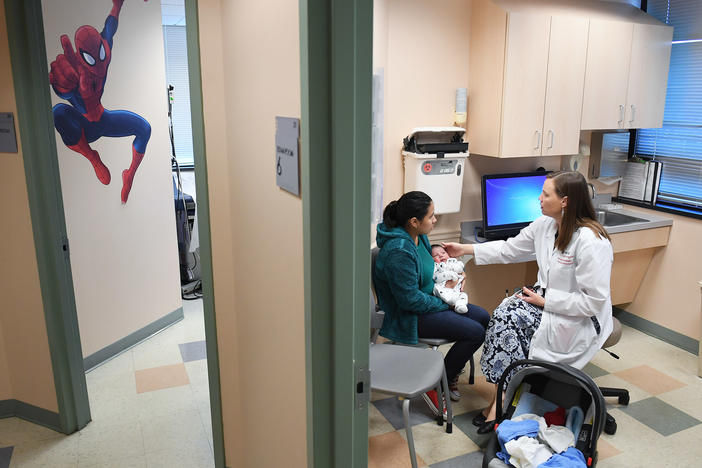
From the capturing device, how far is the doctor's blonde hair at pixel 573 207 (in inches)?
104

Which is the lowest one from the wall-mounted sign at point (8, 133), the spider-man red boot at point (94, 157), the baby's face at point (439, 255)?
the baby's face at point (439, 255)

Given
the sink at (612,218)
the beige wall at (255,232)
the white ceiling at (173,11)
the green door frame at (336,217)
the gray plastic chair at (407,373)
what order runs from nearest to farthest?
the green door frame at (336,217)
the beige wall at (255,232)
the gray plastic chair at (407,373)
the sink at (612,218)
the white ceiling at (173,11)

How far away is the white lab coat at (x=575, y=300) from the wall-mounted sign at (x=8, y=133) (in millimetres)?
2628

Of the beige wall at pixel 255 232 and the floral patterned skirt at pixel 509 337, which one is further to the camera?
the floral patterned skirt at pixel 509 337

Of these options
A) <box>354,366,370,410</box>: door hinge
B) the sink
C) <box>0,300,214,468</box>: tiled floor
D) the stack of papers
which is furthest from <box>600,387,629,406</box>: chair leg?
<box>354,366,370,410</box>: door hinge

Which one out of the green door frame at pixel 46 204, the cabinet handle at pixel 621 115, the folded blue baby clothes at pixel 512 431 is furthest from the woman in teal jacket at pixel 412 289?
the cabinet handle at pixel 621 115

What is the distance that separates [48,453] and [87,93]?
1967 mm

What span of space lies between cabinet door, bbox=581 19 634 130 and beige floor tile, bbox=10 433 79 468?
3462 millimetres

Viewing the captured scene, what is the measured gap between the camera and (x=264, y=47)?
1461 mm

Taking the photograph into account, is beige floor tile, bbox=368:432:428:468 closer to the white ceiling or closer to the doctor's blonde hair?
the doctor's blonde hair

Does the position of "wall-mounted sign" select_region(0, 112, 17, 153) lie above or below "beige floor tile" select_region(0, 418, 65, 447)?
above

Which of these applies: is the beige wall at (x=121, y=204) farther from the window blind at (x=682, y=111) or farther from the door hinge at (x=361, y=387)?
the window blind at (x=682, y=111)

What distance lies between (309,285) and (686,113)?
370 centimetres

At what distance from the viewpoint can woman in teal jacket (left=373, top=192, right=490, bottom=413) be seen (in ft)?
9.11
